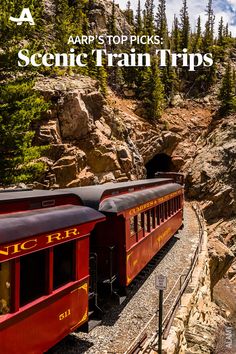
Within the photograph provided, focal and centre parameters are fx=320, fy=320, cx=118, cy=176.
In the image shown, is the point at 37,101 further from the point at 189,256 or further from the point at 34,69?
the point at 189,256

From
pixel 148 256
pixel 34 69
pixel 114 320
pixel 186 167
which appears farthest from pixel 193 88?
pixel 114 320

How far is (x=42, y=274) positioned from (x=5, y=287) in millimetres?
1150

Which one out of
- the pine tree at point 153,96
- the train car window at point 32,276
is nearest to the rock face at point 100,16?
the pine tree at point 153,96

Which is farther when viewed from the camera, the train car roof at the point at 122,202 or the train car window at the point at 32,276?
the train car roof at the point at 122,202

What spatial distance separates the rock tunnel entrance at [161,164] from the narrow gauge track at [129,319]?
3364cm

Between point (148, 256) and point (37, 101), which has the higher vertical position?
point (37, 101)

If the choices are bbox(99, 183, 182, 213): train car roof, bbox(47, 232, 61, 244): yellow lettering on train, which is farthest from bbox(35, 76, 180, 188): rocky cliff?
bbox(47, 232, 61, 244): yellow lettering on train

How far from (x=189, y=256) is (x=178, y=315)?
8.35m

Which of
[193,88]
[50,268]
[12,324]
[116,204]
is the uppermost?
[193,88]

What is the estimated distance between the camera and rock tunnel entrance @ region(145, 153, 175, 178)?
165 feet

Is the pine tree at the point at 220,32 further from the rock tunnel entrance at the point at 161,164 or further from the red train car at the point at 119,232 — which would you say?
the red train car at the point at 119,232

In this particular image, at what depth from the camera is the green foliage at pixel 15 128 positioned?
18359 millimetres

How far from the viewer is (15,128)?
18.4 m

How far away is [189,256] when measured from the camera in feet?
62.3
